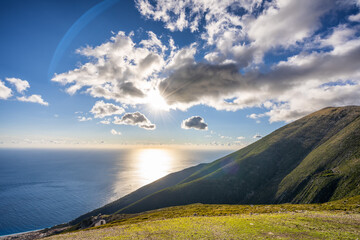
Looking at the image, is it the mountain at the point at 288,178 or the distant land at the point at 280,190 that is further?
the mountain at the point at 288,178

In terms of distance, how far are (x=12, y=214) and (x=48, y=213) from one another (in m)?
29.4

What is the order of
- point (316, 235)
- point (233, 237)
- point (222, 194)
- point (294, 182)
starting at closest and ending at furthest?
point (316, 235)
point (233, 237)
point (294, 182)
point (222, 194)

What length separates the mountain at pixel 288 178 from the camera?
10075cm

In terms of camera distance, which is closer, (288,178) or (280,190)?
(280,190)

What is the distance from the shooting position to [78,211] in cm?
17800

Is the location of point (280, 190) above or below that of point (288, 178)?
below

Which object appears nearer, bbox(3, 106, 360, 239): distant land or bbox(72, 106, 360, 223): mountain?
bbox(3, 106, 360, 239): distant land

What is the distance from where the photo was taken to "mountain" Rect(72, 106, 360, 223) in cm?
10075

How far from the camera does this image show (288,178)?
13975 centimetres

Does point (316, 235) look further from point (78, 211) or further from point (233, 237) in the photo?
point (78, 211)

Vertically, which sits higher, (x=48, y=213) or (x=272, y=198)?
(x=48, y=213)

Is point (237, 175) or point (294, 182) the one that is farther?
point (237, 175)

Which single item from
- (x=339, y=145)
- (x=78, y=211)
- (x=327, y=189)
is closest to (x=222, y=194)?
(x=327, y=189)

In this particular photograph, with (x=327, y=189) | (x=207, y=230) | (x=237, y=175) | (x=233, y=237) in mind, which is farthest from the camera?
(x=237, y=175)
